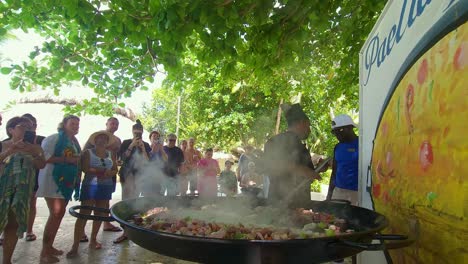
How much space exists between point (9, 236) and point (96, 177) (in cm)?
134

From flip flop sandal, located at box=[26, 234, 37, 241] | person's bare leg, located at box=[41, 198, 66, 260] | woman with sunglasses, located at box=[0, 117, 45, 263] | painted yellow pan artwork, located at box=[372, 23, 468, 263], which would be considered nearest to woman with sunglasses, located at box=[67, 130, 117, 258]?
person's bare leg, located at box=[41, 198, 66, 260]

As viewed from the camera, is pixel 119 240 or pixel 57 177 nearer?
pixel 57 177

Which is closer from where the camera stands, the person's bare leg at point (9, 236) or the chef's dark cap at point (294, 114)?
the chef's dark cap at point (294, 114)

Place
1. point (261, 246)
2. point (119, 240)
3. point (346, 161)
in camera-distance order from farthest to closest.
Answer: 1. point (119, 240)
2. point (346, 161)
3. point (261, 246)

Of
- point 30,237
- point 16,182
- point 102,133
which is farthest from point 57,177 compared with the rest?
point 30,237

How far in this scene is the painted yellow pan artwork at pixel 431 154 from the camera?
61.5 inches

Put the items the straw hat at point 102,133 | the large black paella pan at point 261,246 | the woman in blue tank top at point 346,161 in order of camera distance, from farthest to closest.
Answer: the straw hat at point 102,133
the woman in blue tank top at point 346,161
the large black paella pan at point 261,246

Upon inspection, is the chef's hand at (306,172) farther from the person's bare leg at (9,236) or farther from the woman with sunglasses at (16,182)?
the person's bare leg at (9,236)

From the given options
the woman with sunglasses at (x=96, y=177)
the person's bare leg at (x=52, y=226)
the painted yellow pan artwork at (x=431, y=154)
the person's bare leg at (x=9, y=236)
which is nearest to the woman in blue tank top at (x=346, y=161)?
the painted yellow pan artwork at (x=431, y=154)

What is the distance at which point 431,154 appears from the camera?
1849mm

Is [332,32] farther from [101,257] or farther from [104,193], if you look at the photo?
[101,257]

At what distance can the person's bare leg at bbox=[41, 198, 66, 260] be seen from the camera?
4375 mm

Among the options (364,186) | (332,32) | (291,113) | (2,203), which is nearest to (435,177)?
(364,186)

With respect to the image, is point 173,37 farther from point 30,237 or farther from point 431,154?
point 30,237
